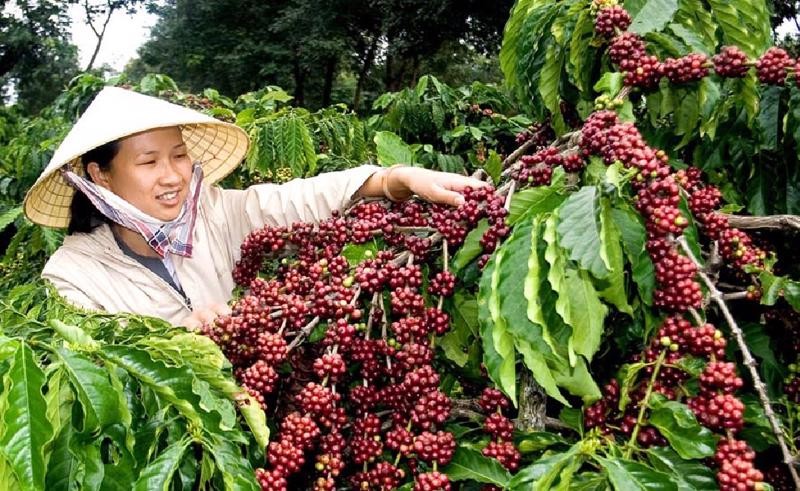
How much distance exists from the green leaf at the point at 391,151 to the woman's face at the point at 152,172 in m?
0.69

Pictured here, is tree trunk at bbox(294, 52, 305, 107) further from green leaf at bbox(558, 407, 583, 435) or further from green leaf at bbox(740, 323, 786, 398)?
green leaf at bbox(558, 407, 583, 435)

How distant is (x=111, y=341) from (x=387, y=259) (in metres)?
0.59

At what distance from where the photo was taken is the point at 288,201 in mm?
2467

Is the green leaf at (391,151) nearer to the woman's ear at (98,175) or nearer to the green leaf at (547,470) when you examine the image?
the woman's ear at (98,175)

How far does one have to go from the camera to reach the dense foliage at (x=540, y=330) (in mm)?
1148

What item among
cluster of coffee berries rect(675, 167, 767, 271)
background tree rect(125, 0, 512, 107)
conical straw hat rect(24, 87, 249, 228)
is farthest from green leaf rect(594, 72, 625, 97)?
background tree rect(125, 0, 512, 107)

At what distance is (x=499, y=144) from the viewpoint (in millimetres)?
4188

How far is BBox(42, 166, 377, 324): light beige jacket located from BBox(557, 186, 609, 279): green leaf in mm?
1152

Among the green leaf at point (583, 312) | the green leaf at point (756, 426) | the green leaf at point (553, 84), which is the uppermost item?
the green leaf at point (553, 84)

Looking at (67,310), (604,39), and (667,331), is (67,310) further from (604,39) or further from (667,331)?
(604,39)

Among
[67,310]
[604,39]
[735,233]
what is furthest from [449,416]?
[604,39]

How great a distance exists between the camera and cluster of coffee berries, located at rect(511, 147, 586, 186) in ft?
4.72

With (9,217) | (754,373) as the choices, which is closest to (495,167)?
(754,373)

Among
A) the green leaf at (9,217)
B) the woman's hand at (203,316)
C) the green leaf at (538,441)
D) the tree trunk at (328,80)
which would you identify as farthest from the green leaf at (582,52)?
the tree trunk at (328,80)
